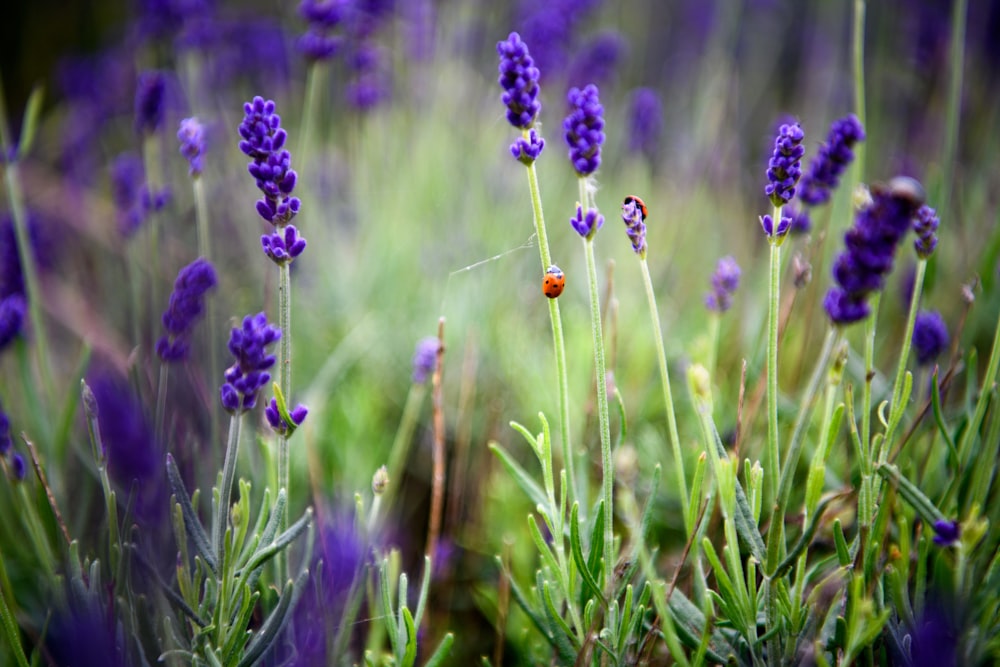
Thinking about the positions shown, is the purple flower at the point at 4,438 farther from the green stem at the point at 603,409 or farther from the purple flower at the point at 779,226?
the purple flower at the point at 779,226

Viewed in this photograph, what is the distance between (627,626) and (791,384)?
3.30 feet

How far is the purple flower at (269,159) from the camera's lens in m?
0.88

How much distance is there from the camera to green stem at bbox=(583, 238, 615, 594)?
86 cm

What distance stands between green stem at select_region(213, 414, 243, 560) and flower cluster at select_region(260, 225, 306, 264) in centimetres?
20

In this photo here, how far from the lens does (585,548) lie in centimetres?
113

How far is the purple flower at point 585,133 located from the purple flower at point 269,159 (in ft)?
1.19

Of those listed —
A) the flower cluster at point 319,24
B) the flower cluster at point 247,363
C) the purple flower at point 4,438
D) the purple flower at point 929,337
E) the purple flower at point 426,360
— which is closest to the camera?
the flower cluster at point 247,363

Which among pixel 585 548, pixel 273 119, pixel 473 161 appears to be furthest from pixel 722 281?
pixel 473 161

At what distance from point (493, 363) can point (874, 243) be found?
1.29 m

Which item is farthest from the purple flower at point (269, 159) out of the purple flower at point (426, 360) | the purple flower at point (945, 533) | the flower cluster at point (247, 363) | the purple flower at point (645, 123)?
the purple flower at point (645, 123)

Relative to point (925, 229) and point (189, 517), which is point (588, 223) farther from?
point (189, 517)

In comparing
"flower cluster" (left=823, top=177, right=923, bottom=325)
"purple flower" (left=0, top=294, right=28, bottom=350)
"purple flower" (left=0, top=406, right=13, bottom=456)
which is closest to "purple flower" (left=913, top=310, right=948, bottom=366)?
"flower cluster" (left=823, top=177, right=923, bottom=325)

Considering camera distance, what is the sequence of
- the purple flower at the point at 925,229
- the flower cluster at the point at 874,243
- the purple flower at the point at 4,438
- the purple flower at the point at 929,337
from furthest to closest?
the purple flower at the point at 929,337
the purple flower at the point at 4,438
the purple flower at the point at 925,229
the flower cluster at the point at 874,243

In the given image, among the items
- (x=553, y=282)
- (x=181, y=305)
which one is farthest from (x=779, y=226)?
(x=181, y=305)
